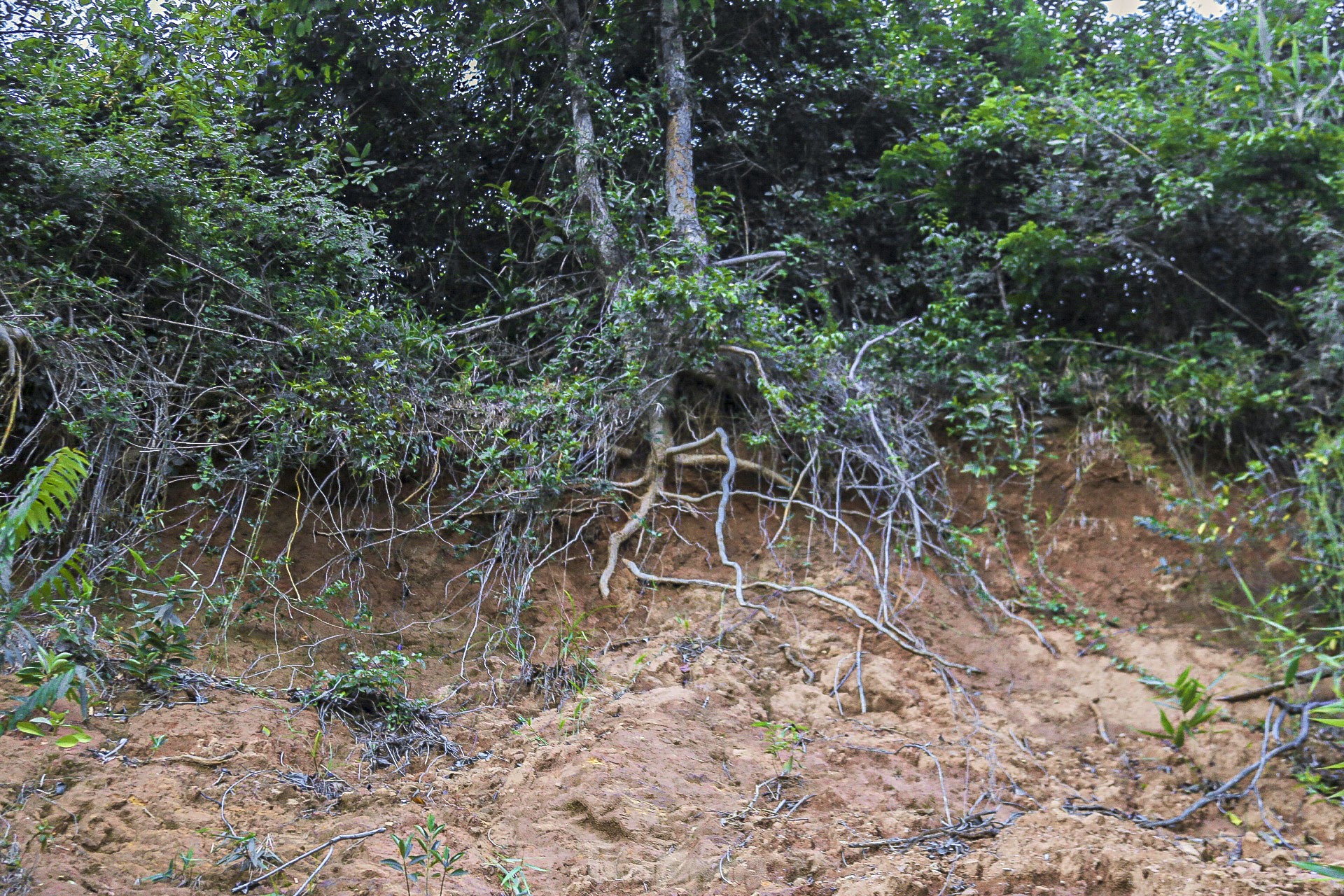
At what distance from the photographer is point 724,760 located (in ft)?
11.8

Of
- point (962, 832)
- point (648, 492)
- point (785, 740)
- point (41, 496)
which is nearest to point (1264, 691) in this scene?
point (962, 832)

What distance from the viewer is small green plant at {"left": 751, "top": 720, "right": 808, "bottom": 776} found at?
370cm

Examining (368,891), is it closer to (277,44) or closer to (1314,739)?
(1314,739)

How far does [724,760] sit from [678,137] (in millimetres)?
4326

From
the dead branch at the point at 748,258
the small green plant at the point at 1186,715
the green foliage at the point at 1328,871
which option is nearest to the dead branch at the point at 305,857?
the green foliage at the point at 1328,871

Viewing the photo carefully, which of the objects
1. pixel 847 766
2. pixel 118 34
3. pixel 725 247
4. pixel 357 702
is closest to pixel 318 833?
pixel 357 702

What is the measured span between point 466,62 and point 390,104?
1.94ft

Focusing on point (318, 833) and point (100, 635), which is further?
point (100, 635)

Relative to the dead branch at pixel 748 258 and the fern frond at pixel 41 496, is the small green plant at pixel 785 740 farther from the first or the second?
the dead branch at pixel 748 258

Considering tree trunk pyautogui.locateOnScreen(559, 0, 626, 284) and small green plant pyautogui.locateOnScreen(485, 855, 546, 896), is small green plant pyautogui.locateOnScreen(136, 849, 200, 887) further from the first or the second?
tree trunk pyautogui.locateOnScreen(559, 0, 626, 284)

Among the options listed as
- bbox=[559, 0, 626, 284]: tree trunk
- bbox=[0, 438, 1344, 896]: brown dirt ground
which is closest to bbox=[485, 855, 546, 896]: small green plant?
bbox=[0, 438, 1344, 896]: brown dirt ground

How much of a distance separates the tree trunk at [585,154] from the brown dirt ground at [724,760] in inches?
71.4

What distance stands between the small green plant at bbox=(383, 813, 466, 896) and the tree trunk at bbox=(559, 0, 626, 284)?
3742 millimetres

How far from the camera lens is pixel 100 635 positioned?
3.54 meters
